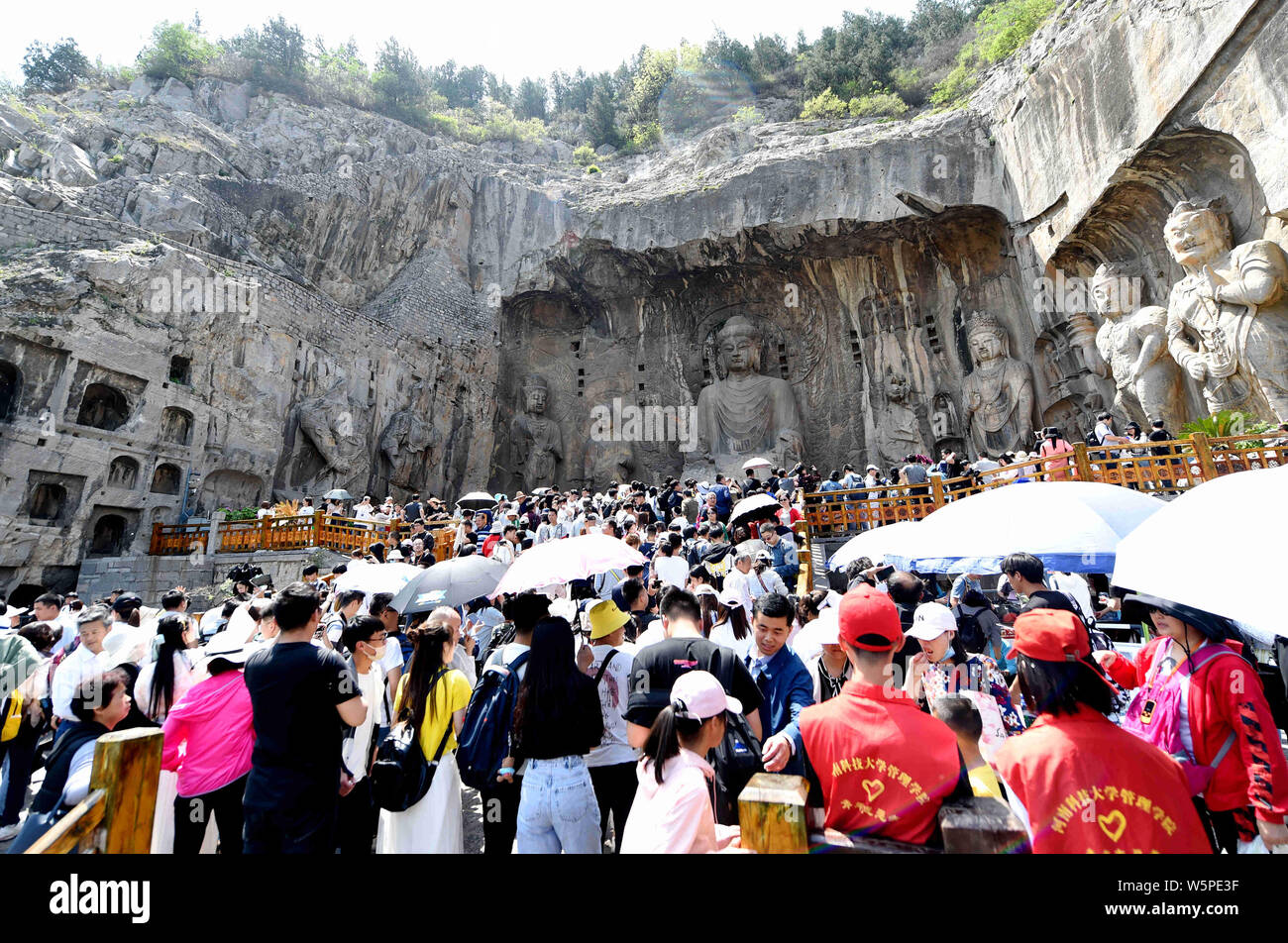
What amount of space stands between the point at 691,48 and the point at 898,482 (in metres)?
27.2

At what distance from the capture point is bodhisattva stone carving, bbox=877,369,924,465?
662 inches

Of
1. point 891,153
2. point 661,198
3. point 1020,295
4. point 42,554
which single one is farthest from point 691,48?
point 42,554

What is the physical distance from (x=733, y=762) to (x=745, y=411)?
16.6 m

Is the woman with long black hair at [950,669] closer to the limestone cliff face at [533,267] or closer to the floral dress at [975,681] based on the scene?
the floral dress at [975,681]

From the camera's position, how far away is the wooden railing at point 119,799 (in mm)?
2107

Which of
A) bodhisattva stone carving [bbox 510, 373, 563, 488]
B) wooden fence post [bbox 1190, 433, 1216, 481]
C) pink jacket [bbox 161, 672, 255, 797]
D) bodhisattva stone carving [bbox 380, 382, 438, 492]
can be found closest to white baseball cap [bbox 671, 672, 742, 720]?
pink jacket [bbox 161, 672, 255, 797]

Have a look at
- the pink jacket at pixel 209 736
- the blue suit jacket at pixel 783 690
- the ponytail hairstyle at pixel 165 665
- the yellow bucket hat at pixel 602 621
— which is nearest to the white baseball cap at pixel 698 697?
the blue suit jacket at pixel 783 690

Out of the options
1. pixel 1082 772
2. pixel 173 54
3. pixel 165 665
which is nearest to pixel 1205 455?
pixel 1082 772

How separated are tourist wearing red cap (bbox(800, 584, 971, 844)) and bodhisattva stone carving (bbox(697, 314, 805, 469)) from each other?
50.5ft

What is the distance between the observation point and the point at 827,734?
191cm

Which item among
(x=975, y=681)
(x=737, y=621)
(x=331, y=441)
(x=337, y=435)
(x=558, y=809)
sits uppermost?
(x=337, y=435)

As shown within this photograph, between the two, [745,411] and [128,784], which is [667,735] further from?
[745,411]

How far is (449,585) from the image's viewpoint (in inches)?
175

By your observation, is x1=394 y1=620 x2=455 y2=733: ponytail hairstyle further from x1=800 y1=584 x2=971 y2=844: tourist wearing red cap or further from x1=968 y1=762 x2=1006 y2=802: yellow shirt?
x1=968 y1=762 x2=1006 y2=802: yellow shirt
